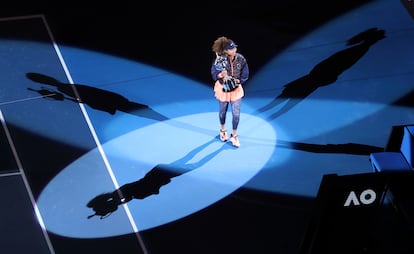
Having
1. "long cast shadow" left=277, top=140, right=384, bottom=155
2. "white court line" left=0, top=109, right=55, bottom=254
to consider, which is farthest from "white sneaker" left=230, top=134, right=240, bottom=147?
"white court line" left=0, top=109, right=55, bottom=254

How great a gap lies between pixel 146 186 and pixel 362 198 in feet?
9.61

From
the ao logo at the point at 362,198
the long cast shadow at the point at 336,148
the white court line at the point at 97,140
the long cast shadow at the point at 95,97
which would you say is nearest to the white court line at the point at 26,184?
the long cast shadow at the point at 95,97

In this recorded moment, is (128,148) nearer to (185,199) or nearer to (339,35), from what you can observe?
(185,199)

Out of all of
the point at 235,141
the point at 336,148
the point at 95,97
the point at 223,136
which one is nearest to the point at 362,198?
the point at 336,148

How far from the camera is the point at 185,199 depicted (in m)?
9.66

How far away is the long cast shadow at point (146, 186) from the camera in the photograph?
9.59 m

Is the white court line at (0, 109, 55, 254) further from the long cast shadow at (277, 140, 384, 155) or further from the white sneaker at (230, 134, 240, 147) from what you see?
the long cast shadow at (277, 140, 384, 155)

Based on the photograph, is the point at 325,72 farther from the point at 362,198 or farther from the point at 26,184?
the point at 26,184

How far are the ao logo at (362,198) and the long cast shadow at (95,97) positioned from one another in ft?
12.0

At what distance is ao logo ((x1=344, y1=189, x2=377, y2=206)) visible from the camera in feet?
25.6

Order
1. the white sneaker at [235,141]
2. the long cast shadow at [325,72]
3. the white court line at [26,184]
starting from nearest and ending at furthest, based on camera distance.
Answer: the white court line at [26,184], the white sneaker at [235,141], the long cast shadow at [325,72]

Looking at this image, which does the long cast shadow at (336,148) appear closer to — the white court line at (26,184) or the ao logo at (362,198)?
the ao logo at (362,198)

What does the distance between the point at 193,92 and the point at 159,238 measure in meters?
2.77

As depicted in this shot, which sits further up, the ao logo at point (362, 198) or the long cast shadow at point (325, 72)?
the long cast shadow at point (325, 72)
